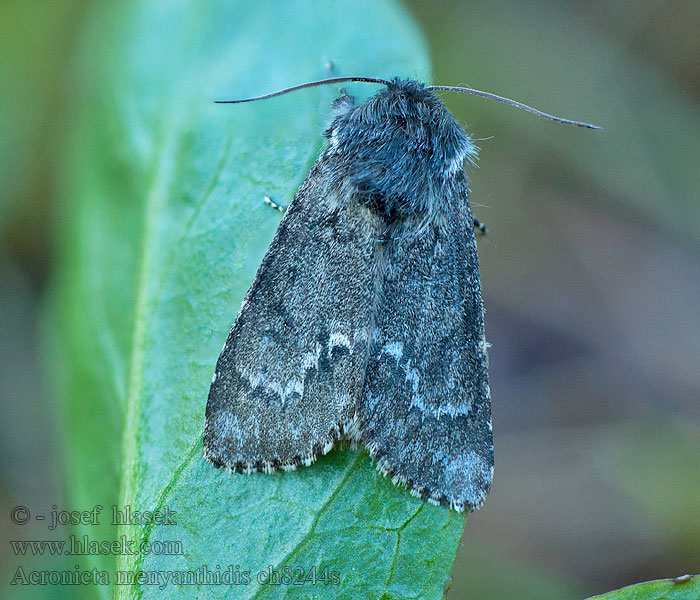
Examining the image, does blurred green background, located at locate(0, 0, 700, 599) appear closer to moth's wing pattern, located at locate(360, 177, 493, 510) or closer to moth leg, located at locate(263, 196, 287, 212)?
moth's wing pattern, located at locate(360, 177, 493, 510)

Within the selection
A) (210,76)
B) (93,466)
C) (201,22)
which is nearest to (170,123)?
(210,76)

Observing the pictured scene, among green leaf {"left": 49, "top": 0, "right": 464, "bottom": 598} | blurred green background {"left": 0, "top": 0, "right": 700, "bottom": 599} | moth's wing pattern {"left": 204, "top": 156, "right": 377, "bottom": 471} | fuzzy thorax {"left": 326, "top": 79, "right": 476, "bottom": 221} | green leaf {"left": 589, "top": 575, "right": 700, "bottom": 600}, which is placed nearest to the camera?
green leaf {"left": 589, "top": 575, "right": 700, "bottom": 600}

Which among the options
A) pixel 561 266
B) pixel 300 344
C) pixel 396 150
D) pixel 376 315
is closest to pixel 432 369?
pixel 376 315

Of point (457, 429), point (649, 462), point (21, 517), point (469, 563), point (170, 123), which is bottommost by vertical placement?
point (469, 563)

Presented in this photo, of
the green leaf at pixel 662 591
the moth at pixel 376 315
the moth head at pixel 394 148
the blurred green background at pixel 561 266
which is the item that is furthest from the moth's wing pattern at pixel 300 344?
the blurred green background at pixel 561 266

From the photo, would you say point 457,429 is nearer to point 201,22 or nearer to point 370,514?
point 370,514

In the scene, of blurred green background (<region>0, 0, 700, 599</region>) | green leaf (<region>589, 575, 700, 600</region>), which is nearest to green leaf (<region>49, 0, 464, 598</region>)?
green leaf (<region>589, 575, 700, 600</region>)

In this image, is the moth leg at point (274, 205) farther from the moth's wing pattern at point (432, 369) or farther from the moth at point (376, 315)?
the moth's wing pattern at point (432, 369)
